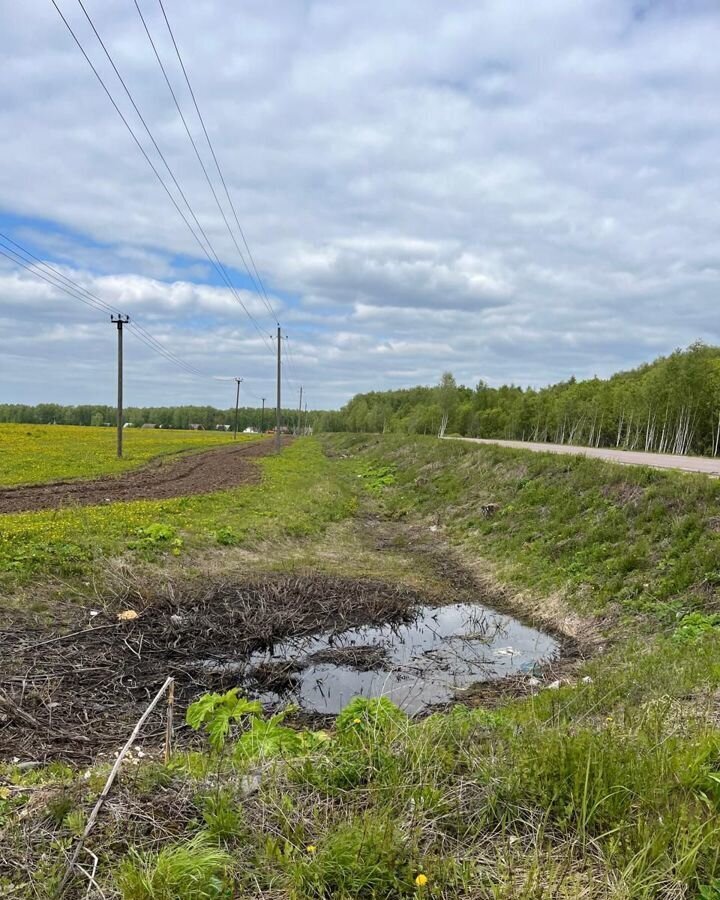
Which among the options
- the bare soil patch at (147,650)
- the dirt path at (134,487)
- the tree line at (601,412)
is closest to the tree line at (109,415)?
the tree line at (601,412)

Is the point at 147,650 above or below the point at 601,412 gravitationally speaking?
below

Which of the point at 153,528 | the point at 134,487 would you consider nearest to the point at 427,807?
the point at 153,528

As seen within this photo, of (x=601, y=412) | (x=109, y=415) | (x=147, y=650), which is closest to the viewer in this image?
(x=147, y=650)

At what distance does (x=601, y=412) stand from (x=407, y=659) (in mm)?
71786

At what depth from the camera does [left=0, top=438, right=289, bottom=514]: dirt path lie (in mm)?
17781

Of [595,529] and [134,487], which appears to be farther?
[134,487]

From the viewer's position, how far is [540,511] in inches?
626

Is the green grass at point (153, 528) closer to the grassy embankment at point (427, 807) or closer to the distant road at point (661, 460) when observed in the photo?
the grassy embankment at point (427, 807)

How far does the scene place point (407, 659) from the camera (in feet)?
28.6

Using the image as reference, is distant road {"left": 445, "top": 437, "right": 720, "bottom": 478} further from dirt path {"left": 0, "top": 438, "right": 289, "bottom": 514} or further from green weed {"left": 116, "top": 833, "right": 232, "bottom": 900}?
green weed {"left": 116, "top": 833, "right": 232, "bottom": 900}

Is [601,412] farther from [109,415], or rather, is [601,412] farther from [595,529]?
[109,415]

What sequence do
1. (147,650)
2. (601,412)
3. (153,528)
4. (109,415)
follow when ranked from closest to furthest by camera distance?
1. (147,650)
2. (153,528)
3. (601,412)
4. (109,415)

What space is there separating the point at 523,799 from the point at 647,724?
154 centimetres

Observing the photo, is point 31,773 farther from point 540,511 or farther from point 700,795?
point 540,511
